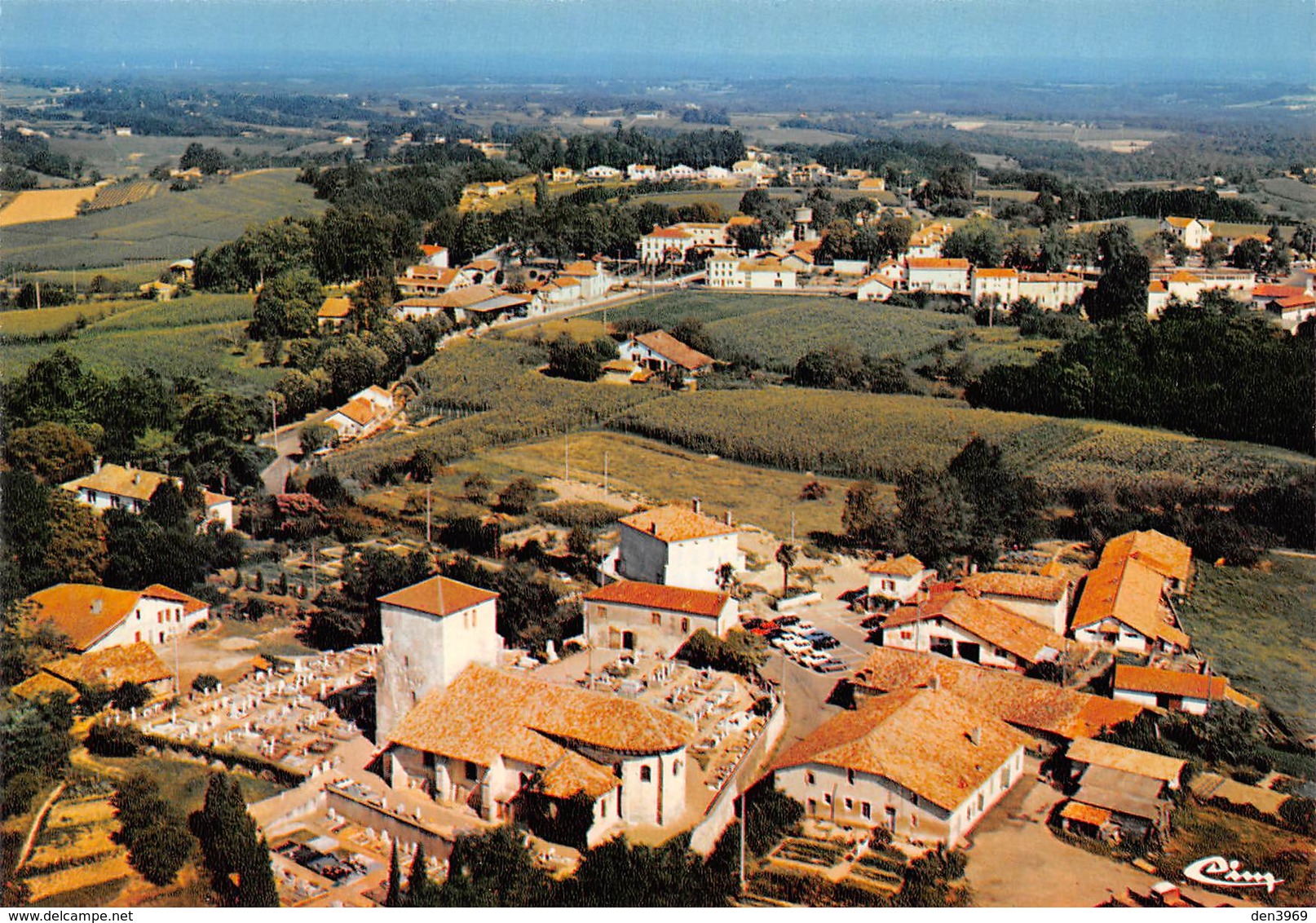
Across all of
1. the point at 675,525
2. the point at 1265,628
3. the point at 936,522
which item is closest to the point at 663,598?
the point at 675,525

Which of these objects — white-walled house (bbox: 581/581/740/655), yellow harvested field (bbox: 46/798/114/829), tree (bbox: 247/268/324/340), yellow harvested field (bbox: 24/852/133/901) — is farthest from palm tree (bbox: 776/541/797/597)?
tree (bbox: 247/268/324/340)

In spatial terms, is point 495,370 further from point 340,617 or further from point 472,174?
point 472,174

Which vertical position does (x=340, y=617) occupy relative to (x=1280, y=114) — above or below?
below

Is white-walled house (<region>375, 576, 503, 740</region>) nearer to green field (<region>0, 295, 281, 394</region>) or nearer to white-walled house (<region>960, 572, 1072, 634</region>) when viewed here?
white-walled house (<region>960, 572, 1072, 634</region>)

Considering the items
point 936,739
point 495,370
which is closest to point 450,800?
point 936,739

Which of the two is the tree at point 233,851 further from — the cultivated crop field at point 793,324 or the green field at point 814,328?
the cultivated crop field at point 793,324

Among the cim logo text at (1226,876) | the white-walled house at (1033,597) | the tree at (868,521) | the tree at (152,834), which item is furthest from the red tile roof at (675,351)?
the cim logo text at (1226,876)

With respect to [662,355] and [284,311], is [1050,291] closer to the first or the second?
[662,355]
